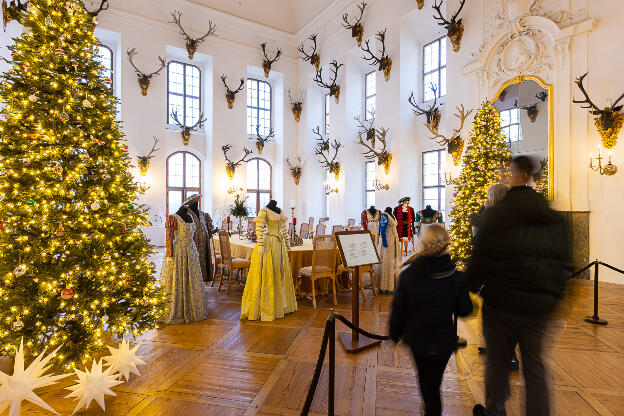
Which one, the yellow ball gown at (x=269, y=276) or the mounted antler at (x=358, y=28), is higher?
the mounted antler at (x=358, y=28)

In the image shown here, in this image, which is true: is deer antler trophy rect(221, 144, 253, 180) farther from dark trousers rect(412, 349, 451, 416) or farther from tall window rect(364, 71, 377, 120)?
dark trousers rect(412, 349, 451, 416)

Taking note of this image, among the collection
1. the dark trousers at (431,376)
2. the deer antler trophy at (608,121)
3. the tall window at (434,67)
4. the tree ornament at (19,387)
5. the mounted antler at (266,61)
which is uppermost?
the mounted antler at (266,61)

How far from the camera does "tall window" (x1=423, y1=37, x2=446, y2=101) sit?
10.5 metres

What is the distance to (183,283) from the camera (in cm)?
457

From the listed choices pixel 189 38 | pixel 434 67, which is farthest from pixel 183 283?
pixel 189 38

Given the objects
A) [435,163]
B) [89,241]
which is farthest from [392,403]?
[435,163]

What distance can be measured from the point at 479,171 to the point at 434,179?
159 inches

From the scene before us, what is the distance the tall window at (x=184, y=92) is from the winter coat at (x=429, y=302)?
13523 mm

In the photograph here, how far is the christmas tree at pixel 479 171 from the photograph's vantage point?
6582 mm

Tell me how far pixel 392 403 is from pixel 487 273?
1.41m

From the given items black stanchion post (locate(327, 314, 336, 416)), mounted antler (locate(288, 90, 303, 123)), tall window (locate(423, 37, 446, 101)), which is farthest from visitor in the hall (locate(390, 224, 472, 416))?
mounted antler (locate(288, 90, 303, 123))

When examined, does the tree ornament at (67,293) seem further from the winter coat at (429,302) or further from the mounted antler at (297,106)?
the mounted antler at (297,106)

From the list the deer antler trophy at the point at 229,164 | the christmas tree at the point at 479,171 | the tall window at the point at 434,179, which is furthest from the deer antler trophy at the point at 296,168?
the christmas tree at the point at 479,171

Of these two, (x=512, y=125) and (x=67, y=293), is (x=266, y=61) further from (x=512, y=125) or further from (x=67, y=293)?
(x=67, y=293)
